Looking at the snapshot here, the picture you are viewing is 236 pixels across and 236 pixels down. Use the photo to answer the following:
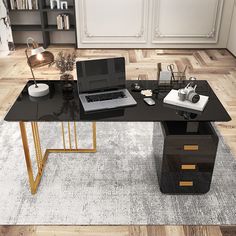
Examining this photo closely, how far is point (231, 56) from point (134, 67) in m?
A: 1.71

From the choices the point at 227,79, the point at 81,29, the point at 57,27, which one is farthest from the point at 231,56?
the point at 57,27

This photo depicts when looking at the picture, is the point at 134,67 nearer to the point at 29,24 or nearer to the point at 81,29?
the point at 81,29

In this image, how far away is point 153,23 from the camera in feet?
17.9

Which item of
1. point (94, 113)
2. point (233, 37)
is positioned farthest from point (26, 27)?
point (94, 113)

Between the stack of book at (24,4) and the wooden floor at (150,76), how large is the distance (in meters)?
0.71

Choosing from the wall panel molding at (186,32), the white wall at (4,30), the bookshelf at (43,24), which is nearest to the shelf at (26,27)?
the bookshelf at (43,24)

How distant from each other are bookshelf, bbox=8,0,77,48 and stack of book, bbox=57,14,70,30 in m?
0.05

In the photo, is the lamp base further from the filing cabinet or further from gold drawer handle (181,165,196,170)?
gold drawer handle (181,165,196,170)

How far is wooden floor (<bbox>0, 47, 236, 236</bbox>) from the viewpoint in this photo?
2.07 metres

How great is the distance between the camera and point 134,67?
16.1 ft

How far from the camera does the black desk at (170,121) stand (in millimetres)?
2070

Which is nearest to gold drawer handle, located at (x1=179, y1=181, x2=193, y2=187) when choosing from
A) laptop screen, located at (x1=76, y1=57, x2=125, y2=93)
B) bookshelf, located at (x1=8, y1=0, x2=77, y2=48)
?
laptop screen, located at (x1=76, y1=57, x2=125, y2=93)

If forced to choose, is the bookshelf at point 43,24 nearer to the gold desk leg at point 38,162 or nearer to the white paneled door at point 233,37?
the white paneled door at point 233,37

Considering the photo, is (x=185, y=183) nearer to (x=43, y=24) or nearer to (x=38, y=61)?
(x=38, y=61)
